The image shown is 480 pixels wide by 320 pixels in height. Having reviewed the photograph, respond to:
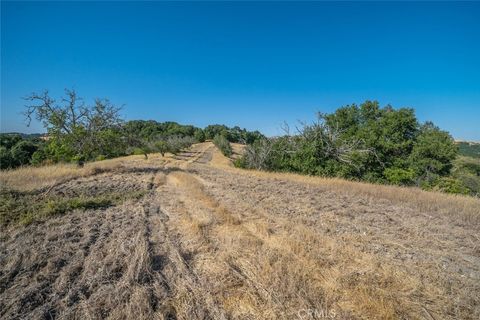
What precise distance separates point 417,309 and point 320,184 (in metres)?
11.0

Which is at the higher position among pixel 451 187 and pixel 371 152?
pixel 371 152

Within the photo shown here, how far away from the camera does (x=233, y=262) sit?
4336 millimetres

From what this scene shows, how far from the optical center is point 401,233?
618 cm

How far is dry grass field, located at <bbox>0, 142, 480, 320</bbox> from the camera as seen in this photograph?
10.4 feet

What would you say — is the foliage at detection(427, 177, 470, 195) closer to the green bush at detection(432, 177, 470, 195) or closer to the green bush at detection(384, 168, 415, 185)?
the green bush at detection(432, 177, 470, 195)

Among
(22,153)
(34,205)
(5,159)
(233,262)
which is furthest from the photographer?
(22,153)

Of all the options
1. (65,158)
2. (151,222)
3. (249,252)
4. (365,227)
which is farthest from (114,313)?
(65,158)

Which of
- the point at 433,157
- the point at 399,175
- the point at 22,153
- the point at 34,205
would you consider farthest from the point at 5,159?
the point at 433,157

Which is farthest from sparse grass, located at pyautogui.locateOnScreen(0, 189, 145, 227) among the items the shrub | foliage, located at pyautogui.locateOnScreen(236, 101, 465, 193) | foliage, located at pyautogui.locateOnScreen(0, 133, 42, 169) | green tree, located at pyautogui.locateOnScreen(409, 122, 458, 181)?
the shrub

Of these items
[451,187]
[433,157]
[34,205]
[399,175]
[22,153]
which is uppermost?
[433,157]

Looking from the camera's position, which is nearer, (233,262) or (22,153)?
(233,262)

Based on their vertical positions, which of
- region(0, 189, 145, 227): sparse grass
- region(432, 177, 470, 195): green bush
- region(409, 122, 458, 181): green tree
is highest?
region(409, 122, 458, 181): green tree

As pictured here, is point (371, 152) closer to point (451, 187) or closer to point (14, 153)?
A: point (451, 187)

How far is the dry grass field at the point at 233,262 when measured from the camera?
3.16m
